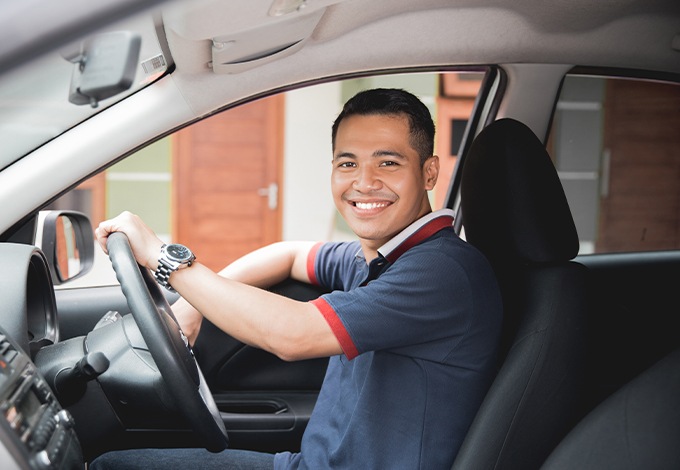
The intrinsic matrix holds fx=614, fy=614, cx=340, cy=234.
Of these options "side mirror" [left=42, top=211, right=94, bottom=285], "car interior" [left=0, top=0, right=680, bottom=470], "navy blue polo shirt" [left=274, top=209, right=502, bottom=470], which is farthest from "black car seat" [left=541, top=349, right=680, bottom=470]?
"side mirror" [left=42, top=211, right=94, bottom=285]

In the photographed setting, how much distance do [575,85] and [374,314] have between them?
4.50 feet

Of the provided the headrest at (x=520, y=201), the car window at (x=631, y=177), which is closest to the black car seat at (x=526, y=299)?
the headrest at (x=520, y=201)

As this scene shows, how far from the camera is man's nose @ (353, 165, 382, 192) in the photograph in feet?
4.35

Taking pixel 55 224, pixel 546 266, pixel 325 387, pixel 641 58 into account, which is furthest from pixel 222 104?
pixel 641 58

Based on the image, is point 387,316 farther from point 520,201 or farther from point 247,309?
point 520,201

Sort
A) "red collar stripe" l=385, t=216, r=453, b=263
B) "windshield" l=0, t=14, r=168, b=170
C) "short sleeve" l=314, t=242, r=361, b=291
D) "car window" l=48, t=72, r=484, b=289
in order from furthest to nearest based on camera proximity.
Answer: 1. "car window" l=48, t=72, r=484, b=289
2. "short sleeve" l=314, t=242, r=361, b=291
3. "red collar stripe" l=385, t=216, r=453, b=263
4. "windshield" l=0, t=14, r=168, b=170

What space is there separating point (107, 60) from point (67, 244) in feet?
3.34

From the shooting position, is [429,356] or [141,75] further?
[141,75]

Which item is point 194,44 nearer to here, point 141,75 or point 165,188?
point 141,75

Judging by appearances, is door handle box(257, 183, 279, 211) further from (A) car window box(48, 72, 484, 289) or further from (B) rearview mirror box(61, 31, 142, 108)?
(B) rearview mirror box(61, 31, 142, 108)

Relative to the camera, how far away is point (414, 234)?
1.26 m

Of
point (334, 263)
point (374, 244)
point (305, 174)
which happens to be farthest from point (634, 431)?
point (305, 174)

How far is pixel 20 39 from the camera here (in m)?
0.57

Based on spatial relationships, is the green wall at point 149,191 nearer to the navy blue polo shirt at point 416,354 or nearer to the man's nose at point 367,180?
the man's nose at point 367,180
